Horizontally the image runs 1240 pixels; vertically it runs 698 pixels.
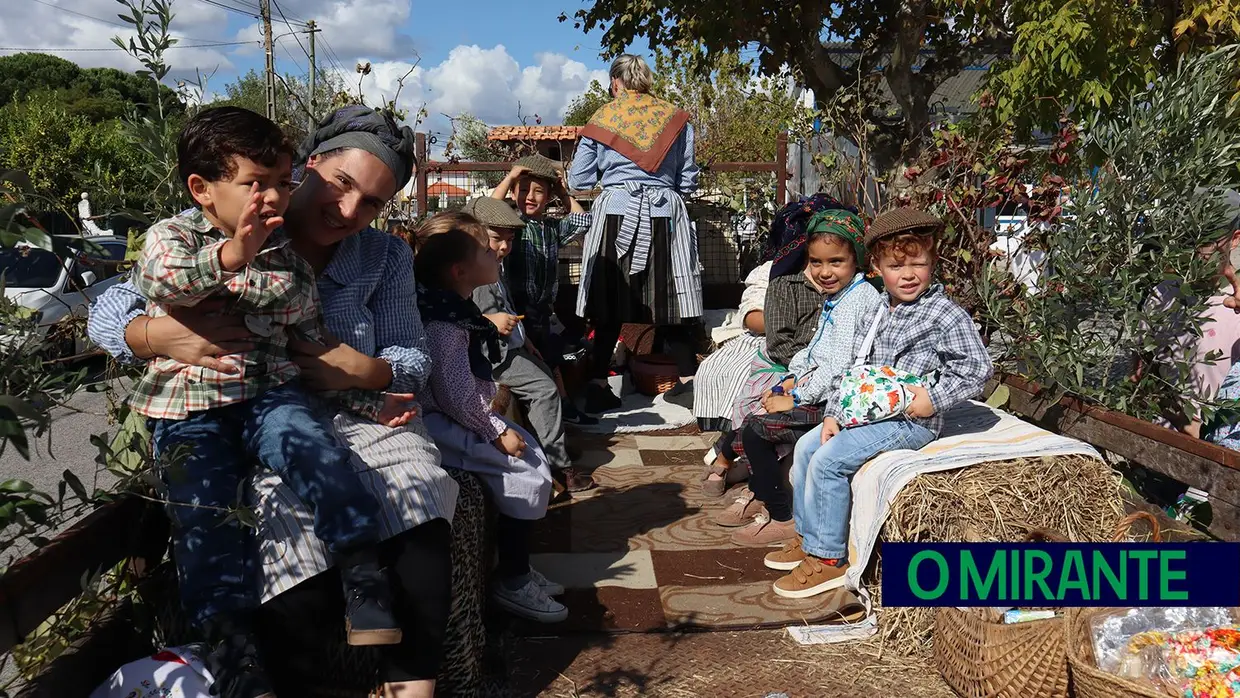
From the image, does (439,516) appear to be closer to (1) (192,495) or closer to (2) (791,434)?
(1) (192,495)

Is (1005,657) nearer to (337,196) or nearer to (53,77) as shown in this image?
(337,196)

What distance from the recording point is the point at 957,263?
5137 mm

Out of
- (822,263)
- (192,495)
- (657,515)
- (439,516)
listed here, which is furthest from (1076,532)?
(192,495)

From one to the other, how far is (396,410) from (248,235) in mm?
826

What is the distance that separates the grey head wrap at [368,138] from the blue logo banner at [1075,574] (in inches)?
79.8

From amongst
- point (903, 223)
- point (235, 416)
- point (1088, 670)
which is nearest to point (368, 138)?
point (235, 416)

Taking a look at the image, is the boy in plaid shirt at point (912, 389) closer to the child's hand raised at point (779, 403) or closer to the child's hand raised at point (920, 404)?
the child's hand raised at point (920, 404)

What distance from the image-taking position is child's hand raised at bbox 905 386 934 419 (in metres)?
3.69

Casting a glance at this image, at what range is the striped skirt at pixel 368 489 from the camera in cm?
254

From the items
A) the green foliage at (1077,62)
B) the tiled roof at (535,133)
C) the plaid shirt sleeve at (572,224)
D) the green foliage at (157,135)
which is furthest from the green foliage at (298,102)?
the tiled roof at (535,133)

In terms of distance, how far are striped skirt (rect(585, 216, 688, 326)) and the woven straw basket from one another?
4168mm

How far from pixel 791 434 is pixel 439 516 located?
209cm

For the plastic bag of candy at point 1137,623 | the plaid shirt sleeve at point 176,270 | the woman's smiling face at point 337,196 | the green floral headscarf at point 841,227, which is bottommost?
the plastic bag of candy at point 1137,623

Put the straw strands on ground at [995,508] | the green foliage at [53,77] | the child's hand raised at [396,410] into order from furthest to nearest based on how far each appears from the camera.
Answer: the green foliage at [53,77]
the straw strands on ground at [995,508]
the child's hand raised at [396,410]
